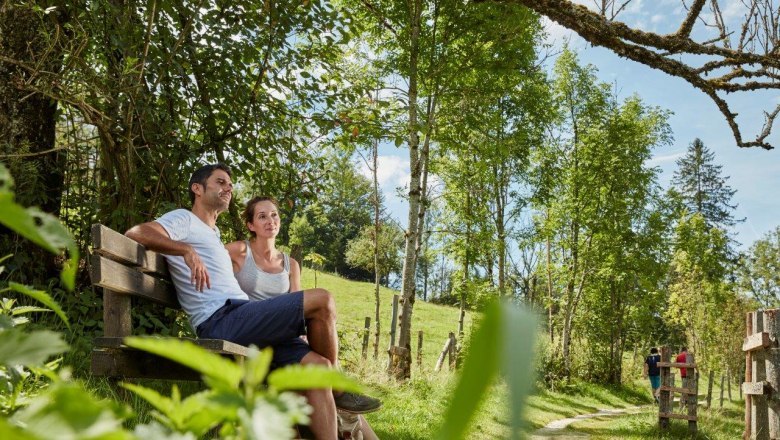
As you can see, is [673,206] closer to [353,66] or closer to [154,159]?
[353,66]

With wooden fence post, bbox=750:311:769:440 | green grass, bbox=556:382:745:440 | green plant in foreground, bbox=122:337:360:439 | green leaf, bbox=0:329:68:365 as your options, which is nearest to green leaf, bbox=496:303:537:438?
green plant in foreground, bbox=122:337:360:439

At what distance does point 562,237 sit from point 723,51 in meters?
14.7

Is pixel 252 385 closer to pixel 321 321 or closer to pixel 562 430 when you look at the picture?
pixel 321 321

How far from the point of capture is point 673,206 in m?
24.5

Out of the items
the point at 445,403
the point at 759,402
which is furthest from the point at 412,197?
the point at 445,403

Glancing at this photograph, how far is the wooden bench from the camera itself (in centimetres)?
278

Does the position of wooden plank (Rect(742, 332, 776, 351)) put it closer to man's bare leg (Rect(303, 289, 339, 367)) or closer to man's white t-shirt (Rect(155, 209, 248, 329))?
man's bare leg (Rect(303, 289, 339, 367))

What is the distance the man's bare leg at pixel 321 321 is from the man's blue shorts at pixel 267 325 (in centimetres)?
5

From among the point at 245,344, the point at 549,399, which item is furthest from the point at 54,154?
the point at 549,399

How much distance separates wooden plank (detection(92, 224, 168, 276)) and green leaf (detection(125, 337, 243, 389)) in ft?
8.57

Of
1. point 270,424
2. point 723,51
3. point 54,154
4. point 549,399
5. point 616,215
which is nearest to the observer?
point 270,424

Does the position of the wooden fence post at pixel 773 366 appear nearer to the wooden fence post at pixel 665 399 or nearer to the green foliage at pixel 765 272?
the wooden fence post at pixel 665 399

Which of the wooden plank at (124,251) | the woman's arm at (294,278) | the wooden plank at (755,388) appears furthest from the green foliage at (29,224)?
the wooden plank at (755,388)

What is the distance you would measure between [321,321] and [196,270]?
69cm
